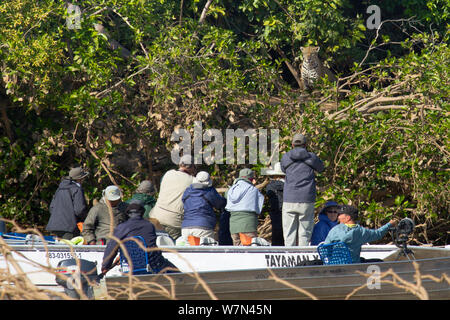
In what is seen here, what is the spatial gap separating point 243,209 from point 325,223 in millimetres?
1056

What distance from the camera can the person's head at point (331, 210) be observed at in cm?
940

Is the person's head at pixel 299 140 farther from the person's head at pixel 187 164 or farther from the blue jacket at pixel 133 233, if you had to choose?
the blue jacket at pixel 133 233

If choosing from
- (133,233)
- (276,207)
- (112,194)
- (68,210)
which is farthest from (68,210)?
(276,207)

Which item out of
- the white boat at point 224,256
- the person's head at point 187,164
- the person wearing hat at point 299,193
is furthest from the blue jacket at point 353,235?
the person's head at point 187,164

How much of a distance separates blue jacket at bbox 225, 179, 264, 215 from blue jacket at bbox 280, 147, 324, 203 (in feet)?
1.27

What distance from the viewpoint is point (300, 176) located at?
31.2ft

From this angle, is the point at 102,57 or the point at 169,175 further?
the point at 102,57

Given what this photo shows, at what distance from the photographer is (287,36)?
13875 mm

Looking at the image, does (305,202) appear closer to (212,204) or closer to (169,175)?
(212,204)

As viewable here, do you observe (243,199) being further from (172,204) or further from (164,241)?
(164,241)

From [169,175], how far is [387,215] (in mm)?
3351

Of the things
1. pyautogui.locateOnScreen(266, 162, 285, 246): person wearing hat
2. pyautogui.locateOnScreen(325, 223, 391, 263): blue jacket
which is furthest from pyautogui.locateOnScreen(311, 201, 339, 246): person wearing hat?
pyautogui.locateOnScreen(325, 223, 391, 263): blue jacket

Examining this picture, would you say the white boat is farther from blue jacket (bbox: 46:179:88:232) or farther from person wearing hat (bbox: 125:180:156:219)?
person wearing hat (bbox: 125:180:156:219)
